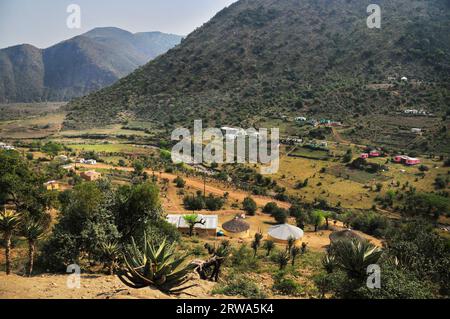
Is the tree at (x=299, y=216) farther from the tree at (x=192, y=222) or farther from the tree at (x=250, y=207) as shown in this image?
the tree at (x=192, y=222)

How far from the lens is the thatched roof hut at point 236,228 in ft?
77.6

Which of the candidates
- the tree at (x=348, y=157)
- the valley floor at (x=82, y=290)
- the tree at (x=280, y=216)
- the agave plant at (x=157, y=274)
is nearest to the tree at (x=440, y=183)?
the tree at (x=348, y=157)

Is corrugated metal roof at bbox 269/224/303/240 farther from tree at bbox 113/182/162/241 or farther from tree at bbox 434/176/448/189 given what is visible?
tree at bbox 434/176/448/189

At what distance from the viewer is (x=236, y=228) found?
2388 cm

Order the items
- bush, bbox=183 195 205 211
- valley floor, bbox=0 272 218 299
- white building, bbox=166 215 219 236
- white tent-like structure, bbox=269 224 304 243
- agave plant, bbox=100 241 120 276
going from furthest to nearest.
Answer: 1. bush, bbox=183 195 205 211
2. white building, bbox=166 215 219 236
3. white tent-like structure, bbox=269 224 304 243
4. agave plant, bbox=100 241 120 276
5. valley floor, bbox=0 272 218 299

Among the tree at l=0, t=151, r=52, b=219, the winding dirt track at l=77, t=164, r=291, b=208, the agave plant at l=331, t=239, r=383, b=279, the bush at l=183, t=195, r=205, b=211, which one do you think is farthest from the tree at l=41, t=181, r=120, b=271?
the winding dirt track at l=77, t=164, r=291, b=208

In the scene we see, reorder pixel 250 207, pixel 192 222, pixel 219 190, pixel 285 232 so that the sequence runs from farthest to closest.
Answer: pixel 219 190
pixel 250 207
pixel 285 232
pixel 192 222

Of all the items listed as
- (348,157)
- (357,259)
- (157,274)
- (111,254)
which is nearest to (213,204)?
(111,254)

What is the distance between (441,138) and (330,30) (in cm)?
6098

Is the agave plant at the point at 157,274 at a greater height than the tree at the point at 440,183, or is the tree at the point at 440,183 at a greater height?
the agave plant at the point at 157,274

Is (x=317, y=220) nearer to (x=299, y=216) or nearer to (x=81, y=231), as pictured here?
(x=299, y=216)

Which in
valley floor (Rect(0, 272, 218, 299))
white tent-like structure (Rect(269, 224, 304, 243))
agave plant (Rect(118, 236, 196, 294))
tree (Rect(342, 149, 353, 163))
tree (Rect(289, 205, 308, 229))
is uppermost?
agave plant (Rect(118, 236, 196, 294))

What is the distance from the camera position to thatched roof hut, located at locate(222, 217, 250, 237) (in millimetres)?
23641
